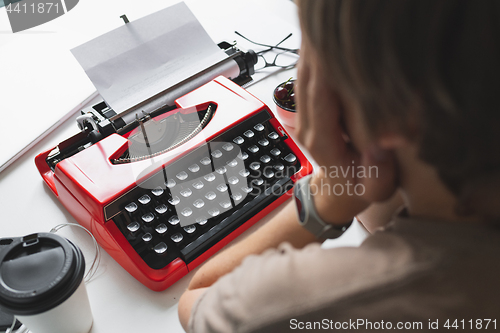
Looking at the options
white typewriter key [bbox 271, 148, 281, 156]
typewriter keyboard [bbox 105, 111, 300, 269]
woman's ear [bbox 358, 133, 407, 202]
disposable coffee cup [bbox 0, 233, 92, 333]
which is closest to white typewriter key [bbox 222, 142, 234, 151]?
typewriter keyboard [bbox 105, 111, 300, 269]

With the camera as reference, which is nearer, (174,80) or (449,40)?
(449,40)

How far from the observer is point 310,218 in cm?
59

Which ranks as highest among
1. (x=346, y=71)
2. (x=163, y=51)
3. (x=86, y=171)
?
(x=346, y=71)

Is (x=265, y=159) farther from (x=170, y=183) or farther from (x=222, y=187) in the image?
(x=170, y=183)

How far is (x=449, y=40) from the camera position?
26 centimetres

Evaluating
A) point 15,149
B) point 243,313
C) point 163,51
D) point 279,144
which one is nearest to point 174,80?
point 163,51

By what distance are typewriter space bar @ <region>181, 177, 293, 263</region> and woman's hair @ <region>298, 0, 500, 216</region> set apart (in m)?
0.51

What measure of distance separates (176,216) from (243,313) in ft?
1.38

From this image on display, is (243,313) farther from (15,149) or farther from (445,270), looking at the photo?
(15,149)

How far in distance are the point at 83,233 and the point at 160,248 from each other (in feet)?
0.69

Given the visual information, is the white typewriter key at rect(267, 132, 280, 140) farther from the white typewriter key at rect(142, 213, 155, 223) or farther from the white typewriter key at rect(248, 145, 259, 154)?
the white typewriter key at rect(142, 213, 155, 223)

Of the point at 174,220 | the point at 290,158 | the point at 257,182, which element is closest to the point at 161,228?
the point at 174,220

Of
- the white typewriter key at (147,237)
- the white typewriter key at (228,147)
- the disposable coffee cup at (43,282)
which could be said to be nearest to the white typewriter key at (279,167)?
the white typewriter key at (228,147)

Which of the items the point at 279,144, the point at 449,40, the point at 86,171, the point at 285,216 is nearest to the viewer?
the point at 449,40
